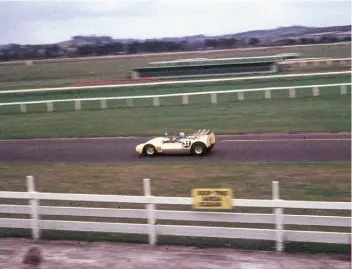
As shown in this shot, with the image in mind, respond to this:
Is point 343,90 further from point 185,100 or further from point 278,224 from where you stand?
point 278,224

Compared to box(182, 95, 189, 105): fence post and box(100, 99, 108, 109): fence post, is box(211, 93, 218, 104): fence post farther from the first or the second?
box(100, 99, 108, 109): fence post

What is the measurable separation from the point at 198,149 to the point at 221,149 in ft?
4.67

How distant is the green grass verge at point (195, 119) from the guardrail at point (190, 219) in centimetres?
1302

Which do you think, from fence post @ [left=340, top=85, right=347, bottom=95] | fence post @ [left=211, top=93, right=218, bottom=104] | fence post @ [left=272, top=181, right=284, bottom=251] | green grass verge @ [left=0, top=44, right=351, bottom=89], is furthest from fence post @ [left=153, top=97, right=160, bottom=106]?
fence post @ [left=272, top=181, right=284, bottom=251]

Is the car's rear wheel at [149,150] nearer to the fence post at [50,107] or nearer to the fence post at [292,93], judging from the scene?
the fence post at [50,107]

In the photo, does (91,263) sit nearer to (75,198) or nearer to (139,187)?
(75,198)

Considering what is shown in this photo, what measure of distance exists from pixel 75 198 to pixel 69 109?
23813 millimetres

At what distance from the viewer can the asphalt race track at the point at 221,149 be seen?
1631 cm

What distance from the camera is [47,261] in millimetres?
8055

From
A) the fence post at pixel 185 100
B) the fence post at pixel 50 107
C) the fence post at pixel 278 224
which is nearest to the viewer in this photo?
the fence post at pixel 278 224

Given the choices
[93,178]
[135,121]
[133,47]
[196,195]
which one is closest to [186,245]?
[196,195]

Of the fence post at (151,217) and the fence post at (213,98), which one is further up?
the fence post at (213,98)

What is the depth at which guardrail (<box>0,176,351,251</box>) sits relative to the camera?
26.5ft

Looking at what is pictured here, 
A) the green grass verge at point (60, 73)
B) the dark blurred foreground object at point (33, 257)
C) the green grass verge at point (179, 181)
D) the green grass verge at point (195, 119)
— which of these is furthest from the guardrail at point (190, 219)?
the green grass verge at point (60, 73)
